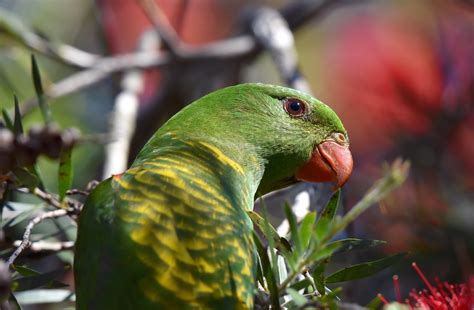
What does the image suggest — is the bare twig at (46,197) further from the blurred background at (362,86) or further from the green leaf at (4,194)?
the blurred background at (362,86)

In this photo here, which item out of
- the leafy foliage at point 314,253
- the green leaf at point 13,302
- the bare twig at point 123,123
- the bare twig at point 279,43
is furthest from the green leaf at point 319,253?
the bare twig at point 279,43

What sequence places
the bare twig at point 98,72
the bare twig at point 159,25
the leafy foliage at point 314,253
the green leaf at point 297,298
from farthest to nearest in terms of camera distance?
the bare twig at point 159,25
the bare twig at point 98,72
the green leaf at point 297,298
the leafy foliage at point 314,253

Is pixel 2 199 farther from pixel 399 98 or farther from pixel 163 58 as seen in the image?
pixel 399 98

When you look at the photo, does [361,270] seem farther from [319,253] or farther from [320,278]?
[319,253]

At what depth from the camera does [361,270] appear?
143 centimetres

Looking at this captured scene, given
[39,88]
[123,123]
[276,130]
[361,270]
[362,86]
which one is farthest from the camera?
[362,86]

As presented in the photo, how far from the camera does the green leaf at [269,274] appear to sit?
1294mm

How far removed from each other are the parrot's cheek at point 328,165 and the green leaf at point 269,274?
0.61m

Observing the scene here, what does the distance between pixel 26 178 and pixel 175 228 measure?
1.20ft

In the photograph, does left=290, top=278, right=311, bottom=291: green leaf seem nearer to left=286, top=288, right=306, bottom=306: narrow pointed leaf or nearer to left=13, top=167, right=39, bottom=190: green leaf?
left=286, top=288, right=306, bottom=306: narrow pointed leaf

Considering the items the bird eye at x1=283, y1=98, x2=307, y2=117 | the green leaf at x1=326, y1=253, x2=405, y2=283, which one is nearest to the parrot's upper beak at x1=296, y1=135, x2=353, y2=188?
the bird eye at x1=283, y1=98, x2=307, y2=117

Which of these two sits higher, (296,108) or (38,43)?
(38,43)

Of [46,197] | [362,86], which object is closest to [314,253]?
[46,197]

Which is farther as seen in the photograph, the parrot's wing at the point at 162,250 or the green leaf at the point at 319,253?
the parrot's wing at the point at 162,250
